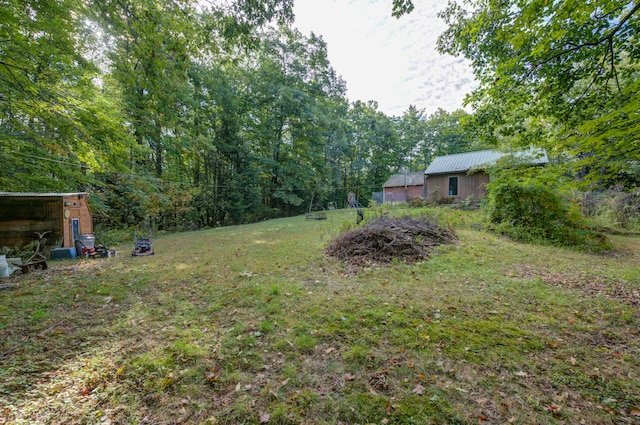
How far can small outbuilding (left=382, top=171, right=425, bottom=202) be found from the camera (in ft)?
78.6

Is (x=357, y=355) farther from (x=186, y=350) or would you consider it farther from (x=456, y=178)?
(x=456, y=178)

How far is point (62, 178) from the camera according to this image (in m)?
9.60

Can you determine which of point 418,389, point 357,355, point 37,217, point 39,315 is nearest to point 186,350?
point 357,355

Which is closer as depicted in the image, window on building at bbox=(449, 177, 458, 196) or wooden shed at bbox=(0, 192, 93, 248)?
wooden shed at bbox=(0, 192, 93, 248)

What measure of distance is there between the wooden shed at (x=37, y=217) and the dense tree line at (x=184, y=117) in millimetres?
919

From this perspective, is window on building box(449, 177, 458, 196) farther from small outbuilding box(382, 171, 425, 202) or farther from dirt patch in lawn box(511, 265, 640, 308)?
dirt patch in lawn box(511, 265, 640, 308)

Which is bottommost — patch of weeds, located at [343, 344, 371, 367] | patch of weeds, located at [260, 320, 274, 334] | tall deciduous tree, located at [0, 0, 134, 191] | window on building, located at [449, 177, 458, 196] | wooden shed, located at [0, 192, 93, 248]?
patch of weeds, located at [343, 344, 371, 367]

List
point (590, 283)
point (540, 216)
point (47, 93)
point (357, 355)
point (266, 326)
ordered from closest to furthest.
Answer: point (357, 355) < point (266, 326) < point (590, 283) < point (47, 93) < point (540, 216)

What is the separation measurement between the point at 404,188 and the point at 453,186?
7487 millimetres

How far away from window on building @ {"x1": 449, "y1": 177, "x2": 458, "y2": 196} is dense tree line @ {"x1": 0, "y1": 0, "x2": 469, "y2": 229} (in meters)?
7.13

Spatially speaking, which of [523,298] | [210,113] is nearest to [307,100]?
[210,113]

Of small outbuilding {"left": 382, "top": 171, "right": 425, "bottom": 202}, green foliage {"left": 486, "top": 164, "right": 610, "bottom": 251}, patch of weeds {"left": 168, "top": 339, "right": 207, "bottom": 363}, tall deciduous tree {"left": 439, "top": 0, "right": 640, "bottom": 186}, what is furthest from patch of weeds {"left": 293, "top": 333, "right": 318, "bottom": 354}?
small outbuilding {"left": 382, "top": 171, "right": 425, "bottom": 202}

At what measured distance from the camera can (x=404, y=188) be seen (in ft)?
81.9

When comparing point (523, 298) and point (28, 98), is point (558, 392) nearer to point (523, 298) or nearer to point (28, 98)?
point (523, 298)
